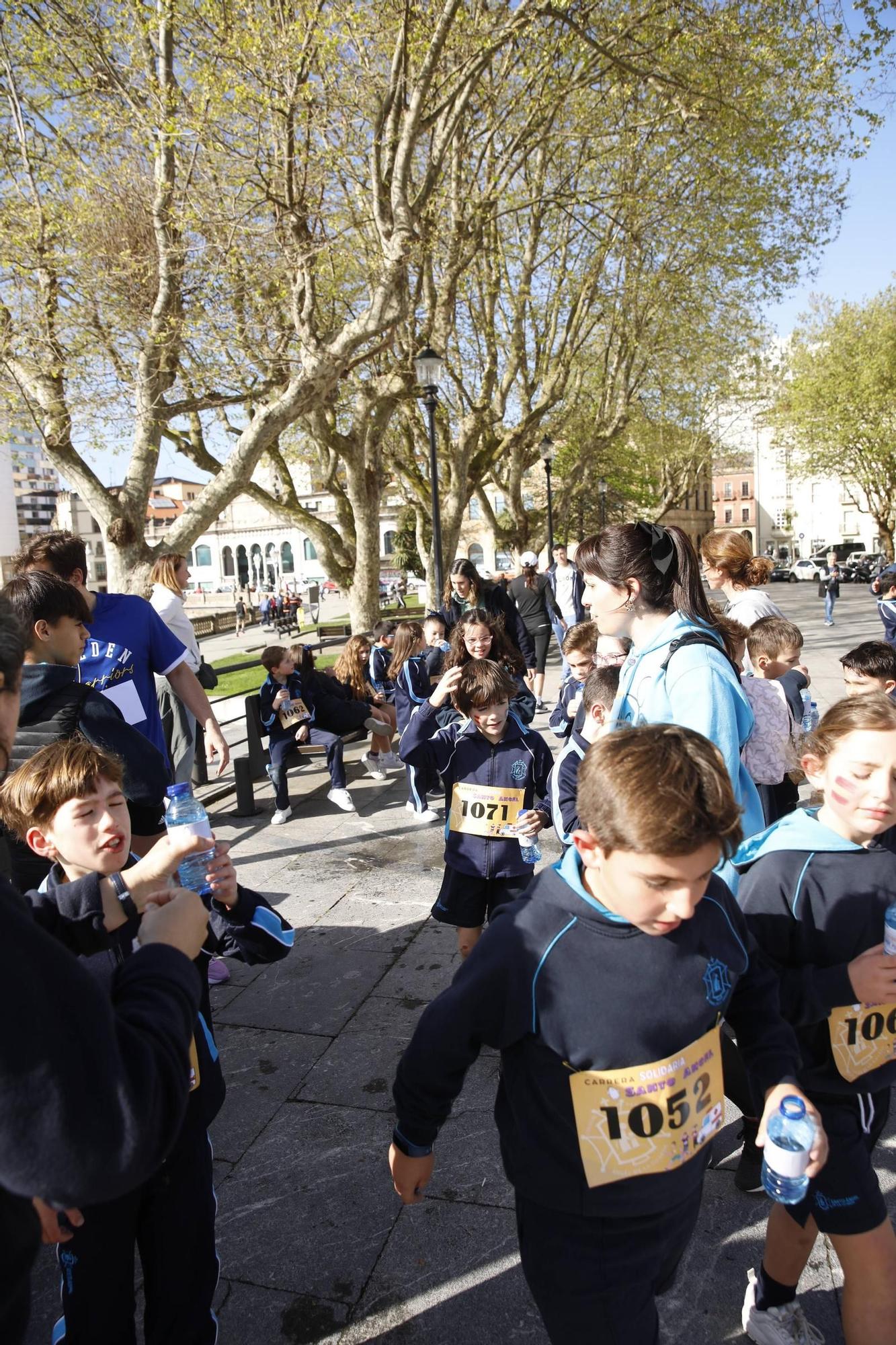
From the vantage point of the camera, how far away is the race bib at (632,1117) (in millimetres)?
1548

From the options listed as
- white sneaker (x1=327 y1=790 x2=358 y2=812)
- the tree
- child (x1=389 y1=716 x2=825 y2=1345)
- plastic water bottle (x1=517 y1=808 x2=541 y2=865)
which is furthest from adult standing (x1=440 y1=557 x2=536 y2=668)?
the tree

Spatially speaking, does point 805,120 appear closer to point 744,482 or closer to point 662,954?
point 662,954

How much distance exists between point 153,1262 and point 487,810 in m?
1.96

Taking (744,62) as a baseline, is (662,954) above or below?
below

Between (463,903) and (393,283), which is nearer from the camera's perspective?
(463,903)

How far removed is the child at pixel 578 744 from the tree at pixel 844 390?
32495 millimetres

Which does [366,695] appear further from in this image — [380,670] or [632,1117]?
[632,1117]

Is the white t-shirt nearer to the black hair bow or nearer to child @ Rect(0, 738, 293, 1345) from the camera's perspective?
the black hair bow

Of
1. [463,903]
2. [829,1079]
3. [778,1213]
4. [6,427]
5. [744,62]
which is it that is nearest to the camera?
[829,1079]

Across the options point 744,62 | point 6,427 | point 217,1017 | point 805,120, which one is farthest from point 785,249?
point 217,1017

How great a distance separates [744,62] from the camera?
10852 mm

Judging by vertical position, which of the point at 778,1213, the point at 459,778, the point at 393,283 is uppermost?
the point at 393,283

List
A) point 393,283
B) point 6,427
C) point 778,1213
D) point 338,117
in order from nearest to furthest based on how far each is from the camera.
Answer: point 778,1213, point 393,283, point 338,117, point 6,427

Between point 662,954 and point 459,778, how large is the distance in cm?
208
